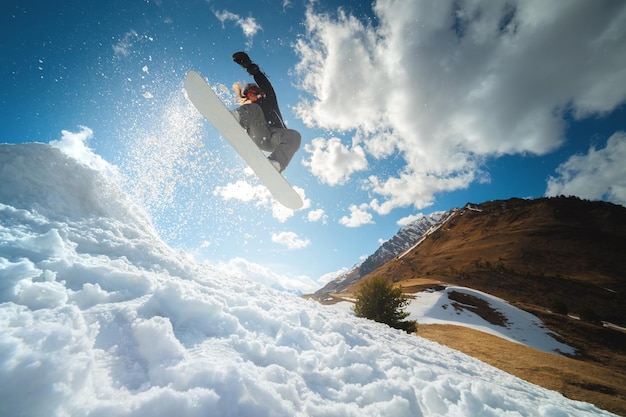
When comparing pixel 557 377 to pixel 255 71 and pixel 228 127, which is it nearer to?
pixel 228 127

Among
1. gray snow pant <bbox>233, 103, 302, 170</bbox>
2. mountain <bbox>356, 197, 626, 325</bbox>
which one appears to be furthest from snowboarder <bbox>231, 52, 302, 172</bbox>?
mountain <bbox>356, 197, 626, 325</bbox>

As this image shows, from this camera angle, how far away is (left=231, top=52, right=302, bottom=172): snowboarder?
701 centimetres

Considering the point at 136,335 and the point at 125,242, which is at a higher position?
the point at 125,242

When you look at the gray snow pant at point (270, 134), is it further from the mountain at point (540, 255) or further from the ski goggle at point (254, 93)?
the mountain at point (540, 255)

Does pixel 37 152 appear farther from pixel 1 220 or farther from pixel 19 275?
pixel 19 275

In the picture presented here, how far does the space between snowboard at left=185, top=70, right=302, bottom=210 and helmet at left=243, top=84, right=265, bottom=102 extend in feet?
3.39

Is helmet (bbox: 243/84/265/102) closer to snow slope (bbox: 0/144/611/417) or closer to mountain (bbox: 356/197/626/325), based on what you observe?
snow slope (bbox: 0/144/611/417)

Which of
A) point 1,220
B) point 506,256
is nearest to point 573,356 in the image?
point 1,220

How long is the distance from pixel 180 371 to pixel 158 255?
2369 mm

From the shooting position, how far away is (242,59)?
701 cm

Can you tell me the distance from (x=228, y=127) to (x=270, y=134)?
1.13m

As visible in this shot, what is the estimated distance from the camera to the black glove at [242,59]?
22.9ft

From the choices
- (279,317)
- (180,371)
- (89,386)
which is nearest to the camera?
(89,386)

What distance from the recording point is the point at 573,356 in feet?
64.9
